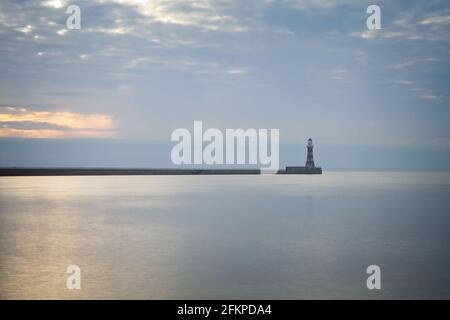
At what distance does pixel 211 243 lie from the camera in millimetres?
19281

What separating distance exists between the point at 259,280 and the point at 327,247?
6809 millimetres

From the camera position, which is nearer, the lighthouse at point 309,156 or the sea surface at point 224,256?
the sea surface at point 224,256

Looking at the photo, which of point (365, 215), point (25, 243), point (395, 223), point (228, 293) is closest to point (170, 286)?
point (228, 293)

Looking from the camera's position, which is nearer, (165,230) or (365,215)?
(165,230)

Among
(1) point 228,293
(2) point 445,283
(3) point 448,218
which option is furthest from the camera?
(3) point 448,218

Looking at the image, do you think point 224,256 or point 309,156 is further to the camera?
point 309,156

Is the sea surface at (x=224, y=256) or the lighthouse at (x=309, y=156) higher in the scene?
the lighthouse at (x=309, y=156)

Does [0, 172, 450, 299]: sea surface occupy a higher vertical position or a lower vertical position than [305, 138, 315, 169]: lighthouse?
lower

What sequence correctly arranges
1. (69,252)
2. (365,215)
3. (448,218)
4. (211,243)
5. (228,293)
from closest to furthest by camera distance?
1. (228,293)
2. (69,252)
3. (211,243)
4. (448,218)
5. (365,215)

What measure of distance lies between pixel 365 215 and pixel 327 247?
14.1 m

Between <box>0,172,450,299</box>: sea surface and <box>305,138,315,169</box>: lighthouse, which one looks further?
<box>305,138,315,169</box>: lighthouse
